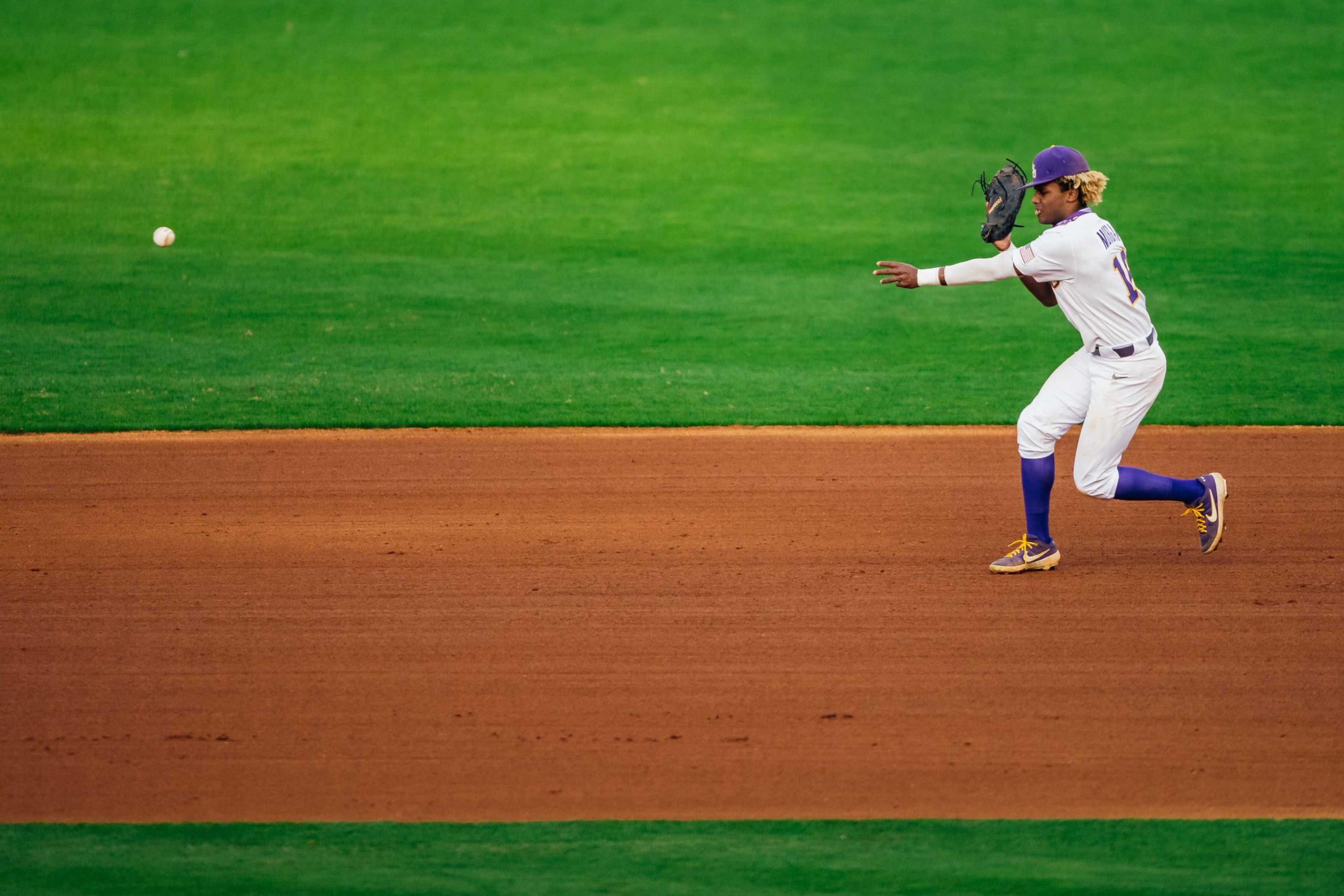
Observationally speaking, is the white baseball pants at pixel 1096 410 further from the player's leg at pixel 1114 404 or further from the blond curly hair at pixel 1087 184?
the blond curly hair at pixel 1087 184

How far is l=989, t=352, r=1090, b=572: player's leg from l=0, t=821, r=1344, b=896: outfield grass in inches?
99.4

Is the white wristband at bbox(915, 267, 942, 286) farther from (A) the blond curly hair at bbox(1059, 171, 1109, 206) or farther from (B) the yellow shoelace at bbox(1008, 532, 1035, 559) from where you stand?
(B) the yellow shoelace at bbox(1008, 532, 1035, 559)

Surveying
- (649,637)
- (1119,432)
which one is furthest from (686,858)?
(1119,432)

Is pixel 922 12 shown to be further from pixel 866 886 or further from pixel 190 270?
pixel 866 886

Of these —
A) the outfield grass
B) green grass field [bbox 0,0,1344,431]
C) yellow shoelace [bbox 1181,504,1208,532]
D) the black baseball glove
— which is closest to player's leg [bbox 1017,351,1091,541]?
the black baseball glove

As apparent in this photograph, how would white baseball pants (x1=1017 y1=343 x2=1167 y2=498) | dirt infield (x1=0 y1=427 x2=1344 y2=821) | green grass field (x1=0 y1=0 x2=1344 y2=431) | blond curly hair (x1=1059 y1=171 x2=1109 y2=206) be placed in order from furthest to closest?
green grass field (x1=0 y1=0 x2=1344 y2=431), white baseball pants (x1=1017 y1=343 x2=1167 y2=498), blond curly hair (x1=1059 y1=171 x2=1109 y2=206), dirt infield (x1=0 y1=427 x2=1344 y2=821)

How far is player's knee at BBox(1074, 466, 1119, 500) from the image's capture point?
24.1ft

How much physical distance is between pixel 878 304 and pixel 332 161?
9193 millimetres

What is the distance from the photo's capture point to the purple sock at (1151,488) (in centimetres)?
739

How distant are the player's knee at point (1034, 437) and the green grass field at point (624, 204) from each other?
3429 millimetres

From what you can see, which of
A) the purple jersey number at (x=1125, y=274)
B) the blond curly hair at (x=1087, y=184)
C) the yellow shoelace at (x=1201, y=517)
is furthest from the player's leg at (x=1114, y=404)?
the blond curly hair at (x=1087, y=184)

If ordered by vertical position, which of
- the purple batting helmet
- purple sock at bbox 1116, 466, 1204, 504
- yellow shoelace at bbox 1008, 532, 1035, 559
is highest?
the purple batting helmet

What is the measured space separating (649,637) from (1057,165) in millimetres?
3127

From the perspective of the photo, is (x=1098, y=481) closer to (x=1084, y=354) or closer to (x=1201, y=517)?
(x=1084, y=354)
